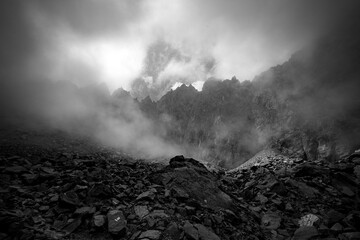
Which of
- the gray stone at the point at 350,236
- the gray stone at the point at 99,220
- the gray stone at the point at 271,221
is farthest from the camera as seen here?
the gray stone at the point at 271,221

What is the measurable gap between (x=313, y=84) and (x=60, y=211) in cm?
12724

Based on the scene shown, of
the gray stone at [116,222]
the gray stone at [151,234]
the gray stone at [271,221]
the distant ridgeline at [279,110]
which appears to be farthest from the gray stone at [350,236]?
the distant ridgeline at [279,110]

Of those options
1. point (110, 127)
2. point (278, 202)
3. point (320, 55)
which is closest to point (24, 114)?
point (110, 127)

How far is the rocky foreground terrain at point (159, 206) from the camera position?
10.4 metres

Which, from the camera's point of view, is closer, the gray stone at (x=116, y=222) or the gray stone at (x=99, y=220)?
the gray stone at (x=116, y=222)

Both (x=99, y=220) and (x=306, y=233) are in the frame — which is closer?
(x=99, y=220)

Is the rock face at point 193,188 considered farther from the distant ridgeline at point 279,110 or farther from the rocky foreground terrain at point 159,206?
the distant ridgeline at point 279,110

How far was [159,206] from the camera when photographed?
1298 cm

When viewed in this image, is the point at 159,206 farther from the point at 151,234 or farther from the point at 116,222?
the point at 116,222

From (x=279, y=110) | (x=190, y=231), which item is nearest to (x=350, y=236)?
(x=190, y=231)

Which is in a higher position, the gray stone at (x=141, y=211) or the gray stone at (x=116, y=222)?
the gray stone at (x=141, y=211)

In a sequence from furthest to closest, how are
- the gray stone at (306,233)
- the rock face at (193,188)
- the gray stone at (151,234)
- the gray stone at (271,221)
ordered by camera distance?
the rock face at (193,188) → the gray stone at (271,221) → the gray stone at (306,233) → the gray stone at (151,234)

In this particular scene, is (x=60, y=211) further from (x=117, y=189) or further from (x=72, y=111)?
(x=72, y=111)

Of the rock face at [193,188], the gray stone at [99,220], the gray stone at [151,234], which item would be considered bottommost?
the gray stone at [151,234]
